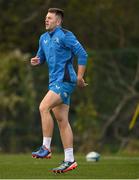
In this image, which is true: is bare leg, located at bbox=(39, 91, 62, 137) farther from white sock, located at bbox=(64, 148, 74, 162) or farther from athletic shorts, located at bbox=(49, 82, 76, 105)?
white sock, located at bbox=(64, 148, 74, 162)

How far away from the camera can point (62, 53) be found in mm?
11391

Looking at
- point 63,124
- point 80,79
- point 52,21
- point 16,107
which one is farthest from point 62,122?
point 16,107

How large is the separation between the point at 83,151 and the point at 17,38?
5.82 meters

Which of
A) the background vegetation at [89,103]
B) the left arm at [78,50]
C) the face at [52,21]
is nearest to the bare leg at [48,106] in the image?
the left arm at [78,50]

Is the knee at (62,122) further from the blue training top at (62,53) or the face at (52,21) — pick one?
the face at (52,21)

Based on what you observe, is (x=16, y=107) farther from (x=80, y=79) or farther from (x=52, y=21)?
(x=80, y=79)

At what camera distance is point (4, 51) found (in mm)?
24078

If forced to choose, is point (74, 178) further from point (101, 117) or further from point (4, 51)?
point (4, 51)

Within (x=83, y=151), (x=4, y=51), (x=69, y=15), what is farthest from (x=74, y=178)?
(x=69, y=15)

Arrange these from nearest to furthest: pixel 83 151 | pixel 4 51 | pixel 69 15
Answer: pixel 83 151
pixel 4 51
pixel 69 15

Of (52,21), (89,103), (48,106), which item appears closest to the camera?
(48,106)

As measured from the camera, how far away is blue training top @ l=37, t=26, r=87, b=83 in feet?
37.1

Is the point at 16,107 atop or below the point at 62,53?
below

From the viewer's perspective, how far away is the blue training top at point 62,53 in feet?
37.1
